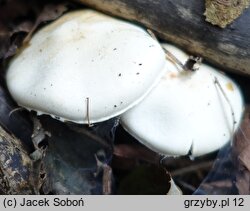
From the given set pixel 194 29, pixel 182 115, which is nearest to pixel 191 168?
pixel 182 115

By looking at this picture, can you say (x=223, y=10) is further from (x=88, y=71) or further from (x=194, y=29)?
(x=88, y=71)

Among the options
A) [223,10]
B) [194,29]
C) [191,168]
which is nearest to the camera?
[223,10]

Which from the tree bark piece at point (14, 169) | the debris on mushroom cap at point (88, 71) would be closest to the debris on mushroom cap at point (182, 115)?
the debris on mushroom cap at point (88, 71)

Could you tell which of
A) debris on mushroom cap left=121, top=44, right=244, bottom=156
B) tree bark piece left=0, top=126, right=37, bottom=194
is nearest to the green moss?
debris on mushroom cap left=121, top=44, right=244, bottom=156

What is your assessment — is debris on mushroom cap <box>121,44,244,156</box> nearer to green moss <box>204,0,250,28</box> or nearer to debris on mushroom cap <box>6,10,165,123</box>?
debris on mushroom cap <box>6,10,165,123</box>

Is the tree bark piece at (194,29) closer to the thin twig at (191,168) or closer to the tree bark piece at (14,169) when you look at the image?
the thin twig at (191,168)

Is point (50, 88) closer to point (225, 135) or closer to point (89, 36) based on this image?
point (89, 36)
